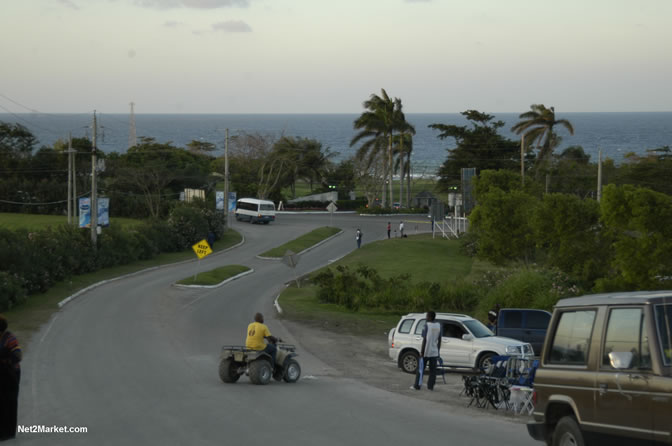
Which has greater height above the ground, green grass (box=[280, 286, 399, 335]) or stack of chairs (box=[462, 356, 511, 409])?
stack of chairs (box=[462, 356, 511, 409])

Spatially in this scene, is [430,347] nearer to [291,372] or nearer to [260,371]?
[291,372]

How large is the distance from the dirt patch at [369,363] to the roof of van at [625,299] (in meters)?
5.18

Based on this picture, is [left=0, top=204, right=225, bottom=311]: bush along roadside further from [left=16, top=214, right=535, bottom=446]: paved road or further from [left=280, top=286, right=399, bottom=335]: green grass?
[left=280, top=286, right=399, bottom=335]: green grass

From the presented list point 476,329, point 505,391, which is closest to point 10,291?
point 476,329

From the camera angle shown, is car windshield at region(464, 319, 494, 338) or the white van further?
the white van

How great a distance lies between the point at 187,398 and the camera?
1559 centimetres

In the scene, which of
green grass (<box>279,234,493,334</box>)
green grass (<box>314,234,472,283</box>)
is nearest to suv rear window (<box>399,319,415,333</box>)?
green grass (<box>279,234,493,334</box>)

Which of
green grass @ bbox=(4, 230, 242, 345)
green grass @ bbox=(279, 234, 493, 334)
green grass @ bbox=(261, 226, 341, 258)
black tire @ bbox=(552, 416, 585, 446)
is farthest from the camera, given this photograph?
green grass @ bbox=(261, 226, 341, 258)

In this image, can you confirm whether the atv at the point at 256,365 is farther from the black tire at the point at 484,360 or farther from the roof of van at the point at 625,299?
the roof of van at the point at 625,299

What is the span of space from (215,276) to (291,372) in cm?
2989

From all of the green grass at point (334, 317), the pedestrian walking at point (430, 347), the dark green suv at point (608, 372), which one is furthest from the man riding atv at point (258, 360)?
the green grass at point (334, 317)

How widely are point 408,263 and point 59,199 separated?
47.0 m

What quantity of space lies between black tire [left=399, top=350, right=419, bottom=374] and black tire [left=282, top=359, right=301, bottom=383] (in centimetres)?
449

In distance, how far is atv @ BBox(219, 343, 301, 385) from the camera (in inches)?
672
